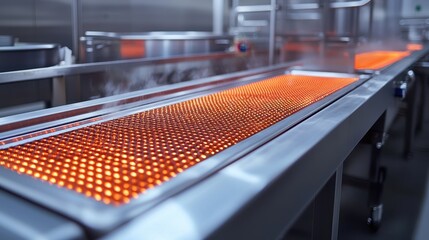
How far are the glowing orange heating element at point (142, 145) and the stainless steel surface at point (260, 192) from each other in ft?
0.18

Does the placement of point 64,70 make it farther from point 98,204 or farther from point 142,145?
point 98,204

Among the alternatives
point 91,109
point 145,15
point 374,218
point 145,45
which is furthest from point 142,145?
point 145,15

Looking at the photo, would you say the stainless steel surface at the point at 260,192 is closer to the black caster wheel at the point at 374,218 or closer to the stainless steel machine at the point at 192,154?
the stainless steel machine at the point at 192,154

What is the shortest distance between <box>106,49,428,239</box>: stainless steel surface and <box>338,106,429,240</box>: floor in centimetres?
90

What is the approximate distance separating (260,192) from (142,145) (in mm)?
217

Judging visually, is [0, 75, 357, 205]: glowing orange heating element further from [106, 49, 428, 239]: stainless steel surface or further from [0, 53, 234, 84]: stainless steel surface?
[0, 53, 234, 84]: stainless steel surface

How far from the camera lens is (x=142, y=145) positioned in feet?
1.86

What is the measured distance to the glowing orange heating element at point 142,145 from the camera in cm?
44

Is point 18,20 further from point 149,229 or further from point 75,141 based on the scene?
point 149,229

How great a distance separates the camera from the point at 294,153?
1.75ft

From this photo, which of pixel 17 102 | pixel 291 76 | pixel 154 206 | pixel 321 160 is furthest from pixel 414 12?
pixel 154 206

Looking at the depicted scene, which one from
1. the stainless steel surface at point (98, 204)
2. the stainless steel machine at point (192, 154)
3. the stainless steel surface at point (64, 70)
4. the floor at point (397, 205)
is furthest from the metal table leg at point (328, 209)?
the stainless steel surface at point (64, 70)

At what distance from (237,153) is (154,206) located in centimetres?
18

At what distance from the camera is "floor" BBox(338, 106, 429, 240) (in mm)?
1516
